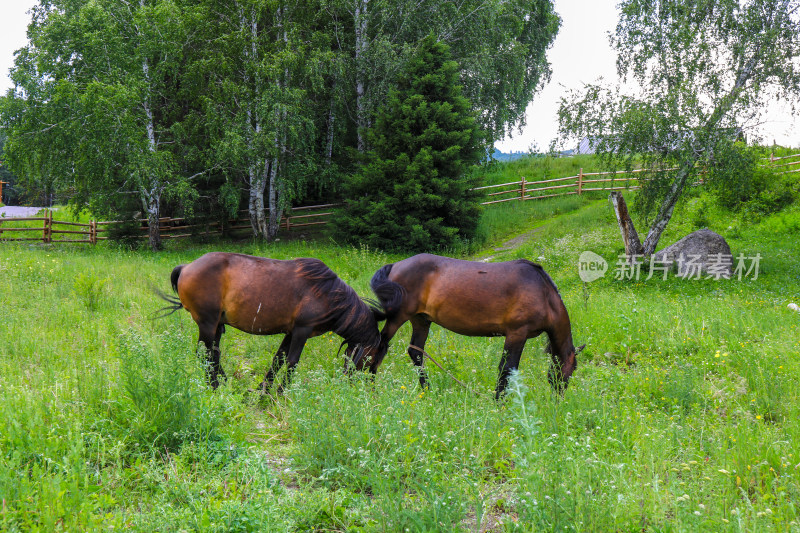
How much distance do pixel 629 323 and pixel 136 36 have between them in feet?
67.0

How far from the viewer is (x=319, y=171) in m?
23.6

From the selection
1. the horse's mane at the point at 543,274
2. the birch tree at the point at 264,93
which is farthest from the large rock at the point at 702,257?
the birch tree at the point at 264,93

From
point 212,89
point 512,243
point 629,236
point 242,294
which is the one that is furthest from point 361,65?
point 242,294

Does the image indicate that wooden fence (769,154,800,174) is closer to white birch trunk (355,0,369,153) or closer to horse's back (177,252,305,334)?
white birch trunk (355,0,369,153)

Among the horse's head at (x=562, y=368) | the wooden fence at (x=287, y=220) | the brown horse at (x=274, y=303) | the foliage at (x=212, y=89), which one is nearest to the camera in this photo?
the horse's head at (x=562, y=368)

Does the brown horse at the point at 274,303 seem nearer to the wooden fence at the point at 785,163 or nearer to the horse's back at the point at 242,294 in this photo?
the horse's back at the point at 242,294

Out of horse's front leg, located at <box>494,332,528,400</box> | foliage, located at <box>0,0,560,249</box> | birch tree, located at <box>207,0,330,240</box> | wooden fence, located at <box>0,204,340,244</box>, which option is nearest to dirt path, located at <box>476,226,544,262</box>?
foliage, located at <box>0,0,560,249</box>

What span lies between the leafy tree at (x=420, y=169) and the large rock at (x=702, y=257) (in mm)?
6914

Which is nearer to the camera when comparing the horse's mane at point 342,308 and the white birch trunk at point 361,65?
the horse's mane at point 342,308

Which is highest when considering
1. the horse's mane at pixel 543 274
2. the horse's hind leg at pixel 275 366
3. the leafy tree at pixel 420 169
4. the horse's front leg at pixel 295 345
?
the leafy tree at pixel 420 169

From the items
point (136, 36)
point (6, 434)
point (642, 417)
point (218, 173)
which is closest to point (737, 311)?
point (642, 417)

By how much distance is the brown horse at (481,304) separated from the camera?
610 cm

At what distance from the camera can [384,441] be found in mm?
3881

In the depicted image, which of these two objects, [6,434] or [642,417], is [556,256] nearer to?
[642,417]
